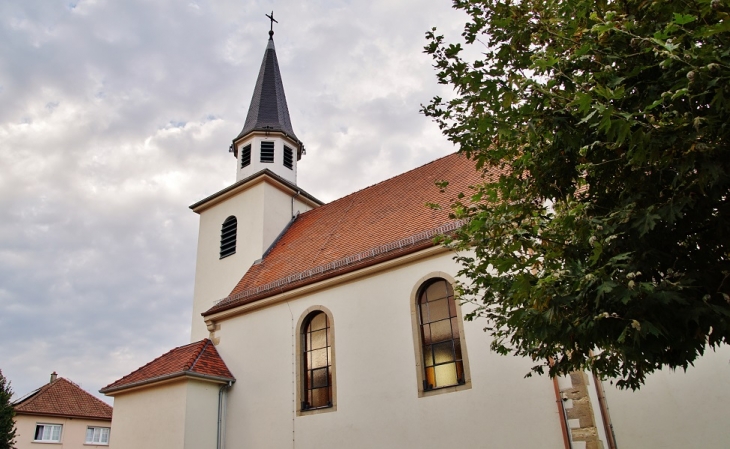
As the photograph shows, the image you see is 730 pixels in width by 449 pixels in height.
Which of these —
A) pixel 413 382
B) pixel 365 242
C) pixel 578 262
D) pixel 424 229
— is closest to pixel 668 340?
pixel 578 262

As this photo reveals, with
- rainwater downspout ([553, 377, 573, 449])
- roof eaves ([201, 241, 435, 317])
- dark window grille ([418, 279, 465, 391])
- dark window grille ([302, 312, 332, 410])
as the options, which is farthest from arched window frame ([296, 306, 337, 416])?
rainwater downspout ([553, 377, 573, 449])

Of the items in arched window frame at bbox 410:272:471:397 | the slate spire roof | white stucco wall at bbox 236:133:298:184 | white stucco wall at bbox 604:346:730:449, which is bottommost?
white stucco wall at bbox 604:346:730:449

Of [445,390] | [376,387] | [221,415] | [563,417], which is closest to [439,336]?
[445,390]

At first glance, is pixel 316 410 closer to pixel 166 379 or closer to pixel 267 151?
pixel 166 379

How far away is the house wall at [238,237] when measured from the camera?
16.0 meters

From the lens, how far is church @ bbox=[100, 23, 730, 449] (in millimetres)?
7918

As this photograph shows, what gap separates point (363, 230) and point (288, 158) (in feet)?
21.7

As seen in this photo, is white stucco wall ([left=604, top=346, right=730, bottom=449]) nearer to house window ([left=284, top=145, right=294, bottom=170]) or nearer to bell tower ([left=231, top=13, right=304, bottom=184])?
bell tower ([left=231, top=13, right=304, bottom=184])

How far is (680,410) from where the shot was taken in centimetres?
736

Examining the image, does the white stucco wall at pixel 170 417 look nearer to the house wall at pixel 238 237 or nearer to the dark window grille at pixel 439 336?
the house wall at pixel 238 237

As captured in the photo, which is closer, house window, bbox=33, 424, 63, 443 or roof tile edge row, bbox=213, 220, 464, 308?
roof tile edge row, bbox=213, 220, 464, 308

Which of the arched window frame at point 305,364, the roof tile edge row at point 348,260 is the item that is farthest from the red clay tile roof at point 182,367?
the arched window frame at point 305,364

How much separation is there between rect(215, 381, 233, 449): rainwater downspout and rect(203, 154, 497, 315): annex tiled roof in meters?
1.96

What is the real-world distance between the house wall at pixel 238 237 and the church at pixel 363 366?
6 centimetres
